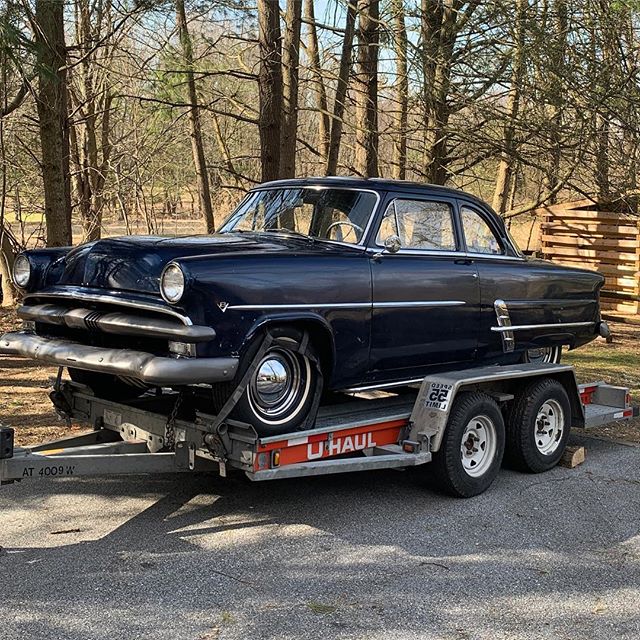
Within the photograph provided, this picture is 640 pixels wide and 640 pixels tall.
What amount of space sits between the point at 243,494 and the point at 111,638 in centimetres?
228

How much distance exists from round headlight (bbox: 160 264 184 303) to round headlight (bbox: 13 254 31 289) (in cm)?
144

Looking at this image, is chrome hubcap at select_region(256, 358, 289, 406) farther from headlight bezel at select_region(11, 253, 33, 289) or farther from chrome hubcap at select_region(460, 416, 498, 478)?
headlight bezel at select_region(11, 253, 33, 289)

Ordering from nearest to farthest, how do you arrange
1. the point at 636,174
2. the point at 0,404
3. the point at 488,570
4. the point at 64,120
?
the point at 488,570 < the point at 0,404 < the point at 64,120 < the point at 636,174

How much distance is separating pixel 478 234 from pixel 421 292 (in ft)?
3.71

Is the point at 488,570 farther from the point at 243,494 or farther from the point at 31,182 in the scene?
the point at 31,182

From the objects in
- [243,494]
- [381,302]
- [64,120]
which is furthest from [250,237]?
[64,120]

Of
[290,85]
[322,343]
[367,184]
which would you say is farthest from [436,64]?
[322,343]

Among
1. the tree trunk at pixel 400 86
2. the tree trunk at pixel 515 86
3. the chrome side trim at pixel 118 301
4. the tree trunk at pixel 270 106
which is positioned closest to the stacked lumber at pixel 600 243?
the tree trunk at pixel 400 86

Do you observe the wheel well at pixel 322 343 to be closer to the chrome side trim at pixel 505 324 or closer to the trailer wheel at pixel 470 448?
the trailer wheel at pixel 470 448

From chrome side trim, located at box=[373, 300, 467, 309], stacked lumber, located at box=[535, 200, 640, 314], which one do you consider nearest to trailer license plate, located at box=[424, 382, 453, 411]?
chrome side trim, located at box=[373, 300, 467, 309]

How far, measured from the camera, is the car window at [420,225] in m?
6.30

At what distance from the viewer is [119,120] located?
70.1 feet

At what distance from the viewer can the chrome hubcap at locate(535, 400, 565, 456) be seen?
7.04 m

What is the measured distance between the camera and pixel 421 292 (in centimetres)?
623
